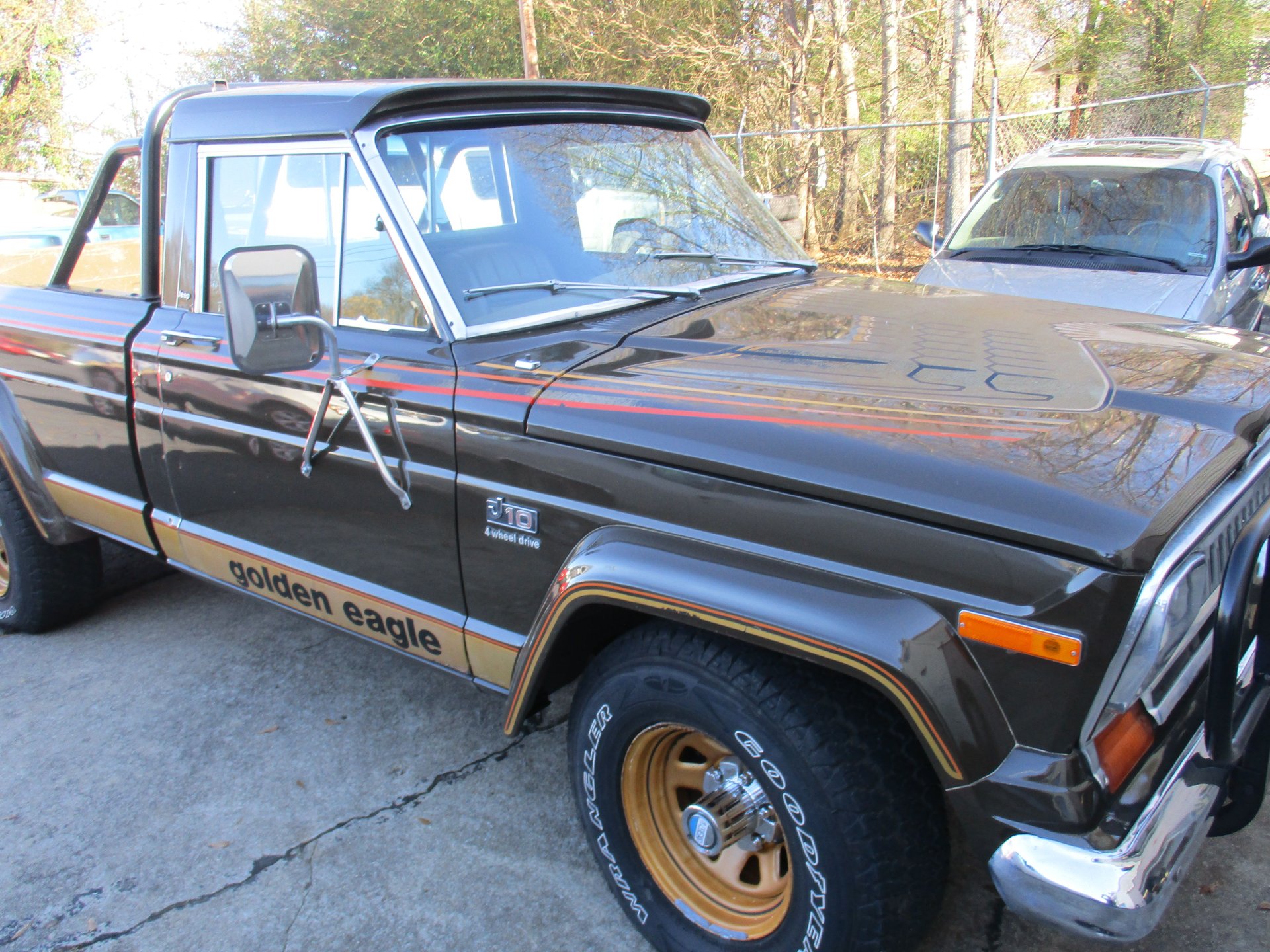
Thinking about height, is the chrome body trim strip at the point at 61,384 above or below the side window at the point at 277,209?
below

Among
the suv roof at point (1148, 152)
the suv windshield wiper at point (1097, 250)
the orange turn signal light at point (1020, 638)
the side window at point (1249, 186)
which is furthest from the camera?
the side window at point (1249, 186)

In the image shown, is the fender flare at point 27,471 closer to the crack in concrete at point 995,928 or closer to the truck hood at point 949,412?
the truck hood at point 949,412

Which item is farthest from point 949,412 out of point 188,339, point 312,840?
point 188,339

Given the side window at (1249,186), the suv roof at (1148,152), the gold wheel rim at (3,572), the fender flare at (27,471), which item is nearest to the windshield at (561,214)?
the fender flare at (27,471)

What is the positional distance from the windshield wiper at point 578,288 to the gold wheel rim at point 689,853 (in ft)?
3.90

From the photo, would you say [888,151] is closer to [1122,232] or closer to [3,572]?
[1122,232]

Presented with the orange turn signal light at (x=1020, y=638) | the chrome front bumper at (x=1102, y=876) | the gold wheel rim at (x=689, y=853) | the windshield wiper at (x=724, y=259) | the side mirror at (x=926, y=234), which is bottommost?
the gold wheel rim at (x=689, y=853)

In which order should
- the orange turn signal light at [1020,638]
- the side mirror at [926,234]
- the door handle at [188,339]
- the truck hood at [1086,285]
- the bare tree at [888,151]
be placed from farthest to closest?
the bare tree at [888,151]
the side mirror at [926,234]
the truck hood at [1086,285]
the door handle at [188,339]
the orange turn signal light at [1020,638]

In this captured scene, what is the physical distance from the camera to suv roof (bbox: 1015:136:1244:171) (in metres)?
5.92

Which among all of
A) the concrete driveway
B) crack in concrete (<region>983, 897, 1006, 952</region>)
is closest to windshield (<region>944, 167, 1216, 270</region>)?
the concrete driveway

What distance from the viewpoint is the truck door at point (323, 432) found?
2.43 m

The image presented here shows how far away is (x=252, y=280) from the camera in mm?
2209

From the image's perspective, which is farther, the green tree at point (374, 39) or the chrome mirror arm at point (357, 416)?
the green tree at point (374, 39)

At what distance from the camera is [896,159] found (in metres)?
12.9
